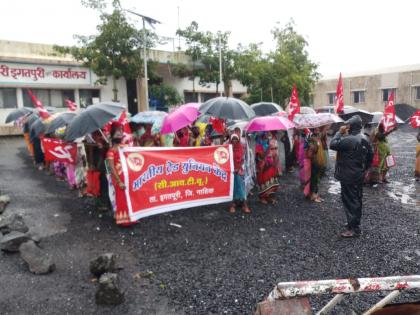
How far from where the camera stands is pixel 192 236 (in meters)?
5.52

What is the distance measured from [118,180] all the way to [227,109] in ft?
7.59

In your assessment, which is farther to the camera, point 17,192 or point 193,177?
point 17,192

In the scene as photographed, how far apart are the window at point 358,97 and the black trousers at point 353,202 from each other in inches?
1273

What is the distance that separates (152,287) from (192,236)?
1598mm

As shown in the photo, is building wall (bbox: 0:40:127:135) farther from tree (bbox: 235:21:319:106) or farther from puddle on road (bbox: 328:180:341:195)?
puddle on road (bbox: 328:180:341:195)

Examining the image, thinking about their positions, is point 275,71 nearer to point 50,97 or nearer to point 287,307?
point 50,97

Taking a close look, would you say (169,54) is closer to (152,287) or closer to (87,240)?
(87,240)

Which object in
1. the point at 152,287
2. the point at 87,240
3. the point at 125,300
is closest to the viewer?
the point at 125,300

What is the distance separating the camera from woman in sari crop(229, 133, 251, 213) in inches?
255

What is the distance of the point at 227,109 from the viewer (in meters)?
6.28

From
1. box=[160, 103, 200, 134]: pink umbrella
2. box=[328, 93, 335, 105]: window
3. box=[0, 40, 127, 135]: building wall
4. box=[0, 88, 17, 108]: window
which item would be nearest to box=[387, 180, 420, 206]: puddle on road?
box=[160, 103, 200, 134]: pink umbrella

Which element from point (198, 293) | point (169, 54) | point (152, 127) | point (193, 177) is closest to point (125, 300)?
point (198, 293)

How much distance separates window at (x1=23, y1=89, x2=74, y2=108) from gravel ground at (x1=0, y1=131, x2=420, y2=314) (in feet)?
46.3

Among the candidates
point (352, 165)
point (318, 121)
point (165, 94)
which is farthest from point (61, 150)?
point (165, 94)
